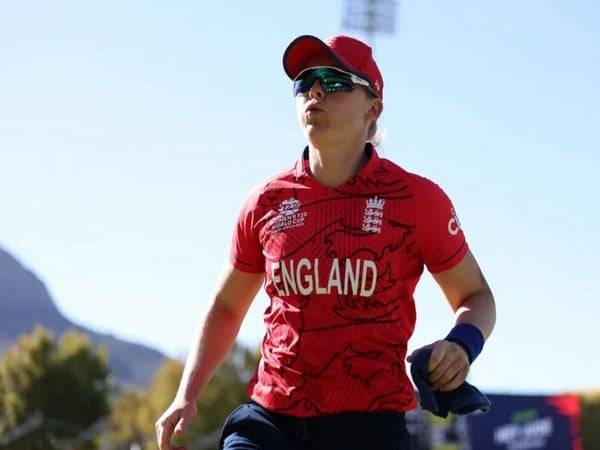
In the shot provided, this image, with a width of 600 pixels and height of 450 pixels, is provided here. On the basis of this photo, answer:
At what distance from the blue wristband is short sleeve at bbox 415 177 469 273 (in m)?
0.26

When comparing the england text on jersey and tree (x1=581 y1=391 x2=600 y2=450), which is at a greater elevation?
the england text on jersey

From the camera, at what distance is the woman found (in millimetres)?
4855

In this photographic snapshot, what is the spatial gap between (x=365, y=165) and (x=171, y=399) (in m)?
45.1

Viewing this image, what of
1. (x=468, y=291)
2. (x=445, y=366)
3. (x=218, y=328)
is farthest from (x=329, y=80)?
(x=445, y=366)

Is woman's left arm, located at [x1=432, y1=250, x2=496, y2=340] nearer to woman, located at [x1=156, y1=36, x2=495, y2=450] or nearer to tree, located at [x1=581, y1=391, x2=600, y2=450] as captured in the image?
woman, located at [x1=156, y1=36, x2=495, y2=450]

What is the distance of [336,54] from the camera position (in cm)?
523

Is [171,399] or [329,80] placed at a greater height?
[329,80]

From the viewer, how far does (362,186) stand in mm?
5109

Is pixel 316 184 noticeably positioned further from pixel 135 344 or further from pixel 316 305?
pixel 135 344

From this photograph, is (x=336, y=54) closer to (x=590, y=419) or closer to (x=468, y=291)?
(x=468, y=291)

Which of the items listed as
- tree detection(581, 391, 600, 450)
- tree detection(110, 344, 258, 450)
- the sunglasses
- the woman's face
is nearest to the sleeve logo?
the woman's face

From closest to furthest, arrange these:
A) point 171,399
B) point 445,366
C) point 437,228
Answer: point 445,366, point 437,228, point 171,399

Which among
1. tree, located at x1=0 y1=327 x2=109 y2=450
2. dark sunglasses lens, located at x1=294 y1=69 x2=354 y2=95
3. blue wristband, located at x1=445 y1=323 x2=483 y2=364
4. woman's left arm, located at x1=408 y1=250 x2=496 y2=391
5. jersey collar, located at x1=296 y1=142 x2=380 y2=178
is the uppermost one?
dark sunglasses lens, located at x1=294 y1=69 x2=354 y2=95

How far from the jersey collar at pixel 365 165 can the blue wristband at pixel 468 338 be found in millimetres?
676
